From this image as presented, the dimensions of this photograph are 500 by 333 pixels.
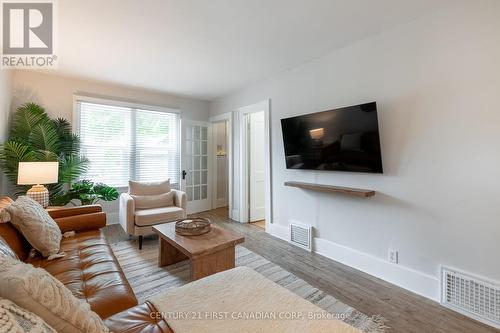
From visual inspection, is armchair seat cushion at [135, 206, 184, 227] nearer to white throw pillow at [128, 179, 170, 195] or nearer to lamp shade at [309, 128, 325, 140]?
white throw pillow at [128, 179, 170, 195]

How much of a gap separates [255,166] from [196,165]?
4.82 ft

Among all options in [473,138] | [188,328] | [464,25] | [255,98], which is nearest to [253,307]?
[188,328]

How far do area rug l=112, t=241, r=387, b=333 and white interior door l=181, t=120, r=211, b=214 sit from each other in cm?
191

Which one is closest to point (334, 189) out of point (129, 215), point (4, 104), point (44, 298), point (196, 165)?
point (44, 298)

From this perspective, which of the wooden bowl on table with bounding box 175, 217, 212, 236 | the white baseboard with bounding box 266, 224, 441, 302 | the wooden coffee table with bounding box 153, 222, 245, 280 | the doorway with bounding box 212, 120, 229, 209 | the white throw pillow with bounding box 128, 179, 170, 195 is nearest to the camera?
the wooden coffee table with bounding box 153, 222, 245, 280

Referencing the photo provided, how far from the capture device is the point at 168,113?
4.88m

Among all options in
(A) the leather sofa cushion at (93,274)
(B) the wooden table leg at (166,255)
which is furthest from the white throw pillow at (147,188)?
(A) the leather sofa cushion at (93,274)

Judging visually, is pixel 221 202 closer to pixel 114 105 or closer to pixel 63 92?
pixel 114 105

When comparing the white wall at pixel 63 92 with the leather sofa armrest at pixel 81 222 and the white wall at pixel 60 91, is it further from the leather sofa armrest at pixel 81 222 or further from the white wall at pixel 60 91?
the leather sofa armrest at pixel 81 222

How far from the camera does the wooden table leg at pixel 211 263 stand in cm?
202

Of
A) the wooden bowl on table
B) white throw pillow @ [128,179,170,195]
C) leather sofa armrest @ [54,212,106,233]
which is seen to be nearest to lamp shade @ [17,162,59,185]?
leather sofa armrest @ [54,212,106,233]

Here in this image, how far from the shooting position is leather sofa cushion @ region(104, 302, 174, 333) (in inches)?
39.2

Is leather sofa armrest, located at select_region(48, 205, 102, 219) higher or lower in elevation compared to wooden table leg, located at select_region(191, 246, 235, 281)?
higher

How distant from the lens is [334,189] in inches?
106
